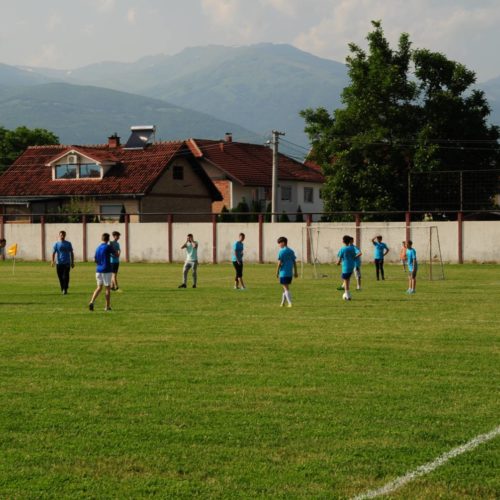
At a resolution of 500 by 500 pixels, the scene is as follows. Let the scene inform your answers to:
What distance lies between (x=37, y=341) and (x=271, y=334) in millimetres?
4139

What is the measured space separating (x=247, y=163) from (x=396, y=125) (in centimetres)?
2661

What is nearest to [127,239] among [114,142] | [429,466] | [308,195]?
[114,142]

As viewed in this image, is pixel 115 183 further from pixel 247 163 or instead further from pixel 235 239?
pixel 235 239

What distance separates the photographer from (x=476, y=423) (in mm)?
9773

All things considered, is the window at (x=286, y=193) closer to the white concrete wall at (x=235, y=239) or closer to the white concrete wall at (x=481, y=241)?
the white concrete wall at (x=235, y=239)

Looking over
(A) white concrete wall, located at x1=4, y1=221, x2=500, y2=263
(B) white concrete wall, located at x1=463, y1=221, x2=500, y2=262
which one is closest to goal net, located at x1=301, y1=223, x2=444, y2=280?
(A) white concrete wall, located at x1=4, y1=221, x2=500, y2=263

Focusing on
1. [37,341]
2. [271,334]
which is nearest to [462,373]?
[271,334]

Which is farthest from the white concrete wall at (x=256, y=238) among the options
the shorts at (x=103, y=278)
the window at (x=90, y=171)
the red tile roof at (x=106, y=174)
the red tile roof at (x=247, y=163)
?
the red tile roof at (x=247, y=163)

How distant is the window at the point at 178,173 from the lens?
2803 inches

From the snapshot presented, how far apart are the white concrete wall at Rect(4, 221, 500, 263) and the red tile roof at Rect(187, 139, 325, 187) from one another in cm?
2486

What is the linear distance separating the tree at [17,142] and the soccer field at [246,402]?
3085 inches

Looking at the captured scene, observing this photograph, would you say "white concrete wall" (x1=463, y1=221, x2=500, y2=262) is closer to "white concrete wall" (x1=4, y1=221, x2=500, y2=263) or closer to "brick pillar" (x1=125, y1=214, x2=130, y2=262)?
"white concrete wall" (x1=4, y1=221, x2=500, y2=263)

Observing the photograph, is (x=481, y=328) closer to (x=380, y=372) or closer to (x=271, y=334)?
(x=271, y=334)

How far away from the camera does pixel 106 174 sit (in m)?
70.9
